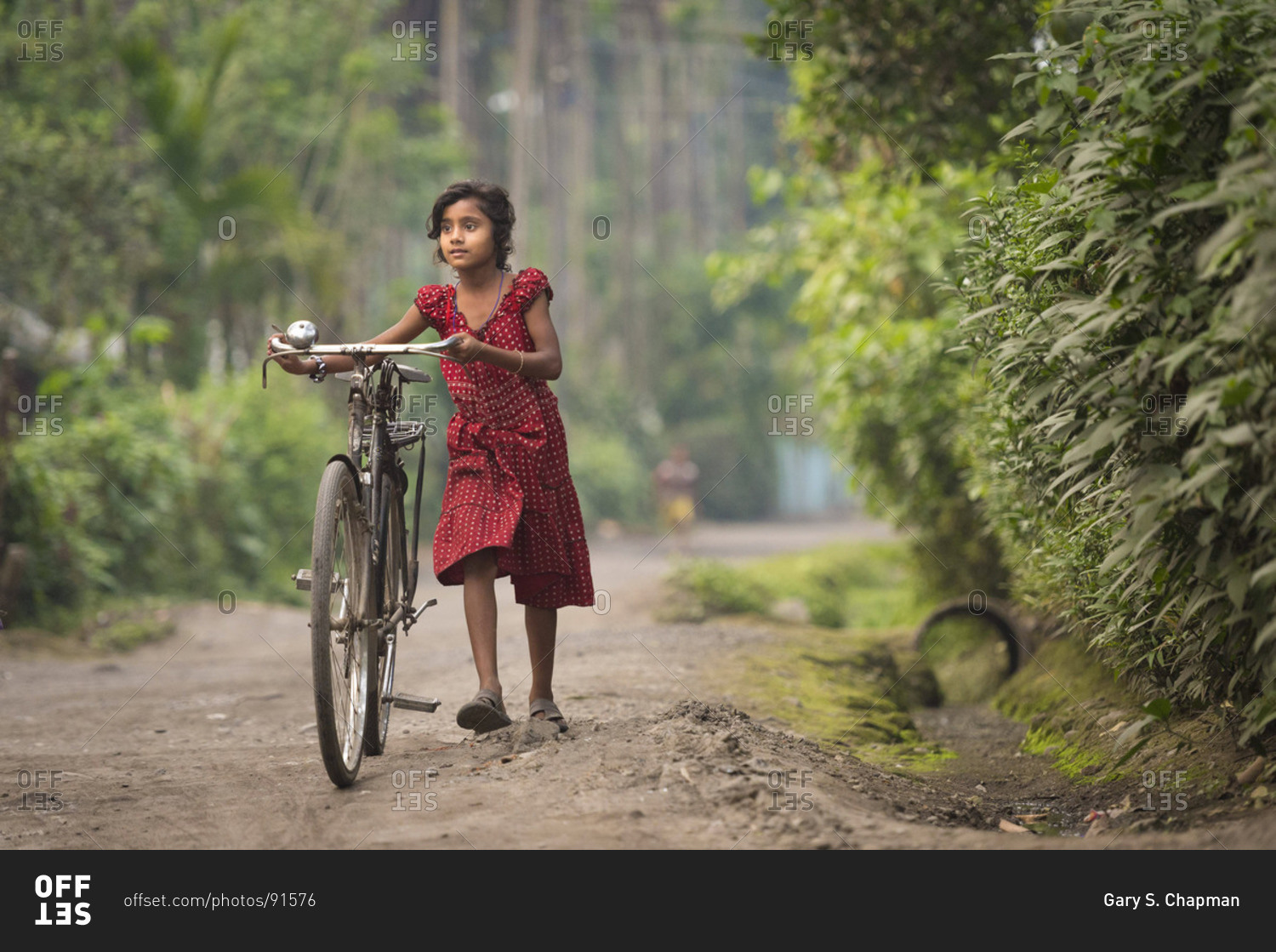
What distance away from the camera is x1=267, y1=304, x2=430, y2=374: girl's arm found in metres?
4.30

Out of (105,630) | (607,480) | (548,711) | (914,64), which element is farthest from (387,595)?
(607,480)

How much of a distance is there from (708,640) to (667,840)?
459cm

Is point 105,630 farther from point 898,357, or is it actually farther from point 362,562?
point 898,357

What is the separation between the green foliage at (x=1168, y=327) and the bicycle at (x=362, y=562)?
6.23 ft

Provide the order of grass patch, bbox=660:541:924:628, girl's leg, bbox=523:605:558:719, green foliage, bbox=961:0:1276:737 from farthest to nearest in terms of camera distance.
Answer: grass patch, bbox=660:541:924:628 < girl's leg, bbox=523:605:558:719 < green foliage, bbox=961:0:1276:737

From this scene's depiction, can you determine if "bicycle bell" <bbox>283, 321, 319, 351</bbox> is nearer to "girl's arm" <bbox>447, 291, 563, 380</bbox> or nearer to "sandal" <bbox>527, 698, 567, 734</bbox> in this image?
"girl's arm" <bbox>447, 291, 563, 380</bbox>

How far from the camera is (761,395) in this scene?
112 ft

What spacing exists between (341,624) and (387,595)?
1.59 feet

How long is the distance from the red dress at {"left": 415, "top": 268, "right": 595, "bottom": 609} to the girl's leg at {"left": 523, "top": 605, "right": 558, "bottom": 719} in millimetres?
55

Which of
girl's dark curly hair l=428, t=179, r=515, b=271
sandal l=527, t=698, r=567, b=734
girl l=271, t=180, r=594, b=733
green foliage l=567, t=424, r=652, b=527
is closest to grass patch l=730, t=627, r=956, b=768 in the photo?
sandal l=527, t=698, r=567, b=734

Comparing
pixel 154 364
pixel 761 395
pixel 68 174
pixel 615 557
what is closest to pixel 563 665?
pixel 68 174

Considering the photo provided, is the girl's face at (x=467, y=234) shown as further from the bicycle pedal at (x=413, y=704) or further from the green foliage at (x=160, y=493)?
the green foliage at (x=160, y=493)

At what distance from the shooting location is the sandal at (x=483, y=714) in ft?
14.4

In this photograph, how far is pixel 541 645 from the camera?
15.5 feet
